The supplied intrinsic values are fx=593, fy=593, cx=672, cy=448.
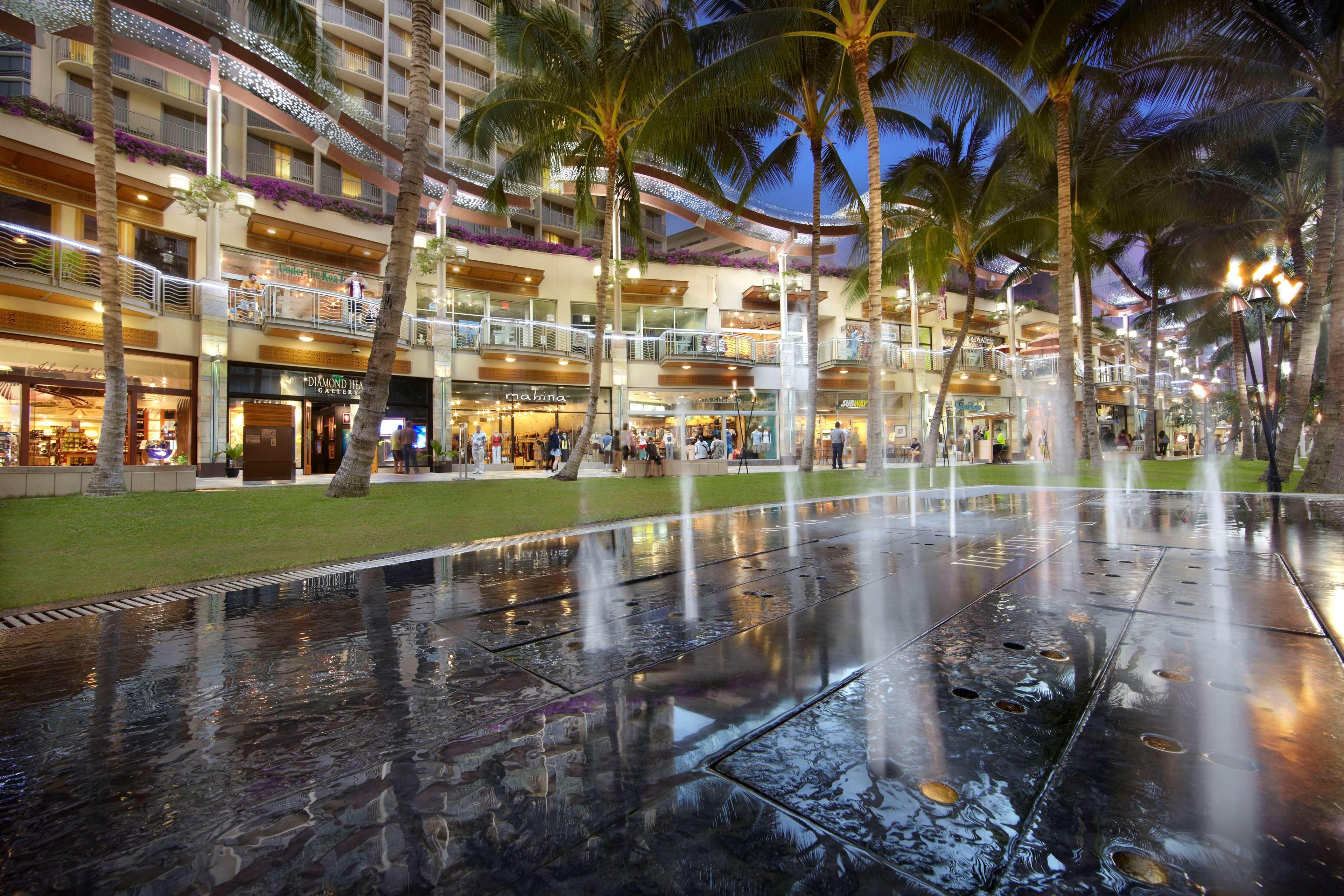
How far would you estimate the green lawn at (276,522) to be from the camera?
4668 mm

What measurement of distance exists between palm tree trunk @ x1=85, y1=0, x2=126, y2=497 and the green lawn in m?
0.69

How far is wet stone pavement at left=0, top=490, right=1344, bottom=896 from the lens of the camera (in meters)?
1.27

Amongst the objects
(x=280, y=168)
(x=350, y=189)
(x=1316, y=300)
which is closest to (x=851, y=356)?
(x=1316, y=300)

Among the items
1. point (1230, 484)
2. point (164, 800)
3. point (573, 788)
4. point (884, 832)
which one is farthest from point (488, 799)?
point (1230, 484)

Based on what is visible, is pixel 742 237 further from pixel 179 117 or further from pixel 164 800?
pixel 164 800

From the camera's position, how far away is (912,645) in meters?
2.71

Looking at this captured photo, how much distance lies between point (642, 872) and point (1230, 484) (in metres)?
17.3

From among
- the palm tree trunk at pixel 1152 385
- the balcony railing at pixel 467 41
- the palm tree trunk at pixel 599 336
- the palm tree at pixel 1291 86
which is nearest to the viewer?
the palm tree at pixel 1291 86

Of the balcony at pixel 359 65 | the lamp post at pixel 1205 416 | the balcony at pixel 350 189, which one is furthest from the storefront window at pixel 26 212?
the lamp post at pixel 1205 416

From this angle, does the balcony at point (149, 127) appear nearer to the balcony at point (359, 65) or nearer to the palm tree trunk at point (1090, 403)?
the balcony at point (359, 65)

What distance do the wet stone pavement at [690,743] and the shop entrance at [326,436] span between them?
22.4m

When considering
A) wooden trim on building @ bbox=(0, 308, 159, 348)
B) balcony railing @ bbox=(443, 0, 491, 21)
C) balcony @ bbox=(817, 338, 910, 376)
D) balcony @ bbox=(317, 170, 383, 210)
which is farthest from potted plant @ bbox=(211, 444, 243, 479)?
balcony railing @ bbox=(443, 0, 491, 21)

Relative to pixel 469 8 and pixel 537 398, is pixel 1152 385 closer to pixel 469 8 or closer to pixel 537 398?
pixel 537 398

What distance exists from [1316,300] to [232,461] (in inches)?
1127
